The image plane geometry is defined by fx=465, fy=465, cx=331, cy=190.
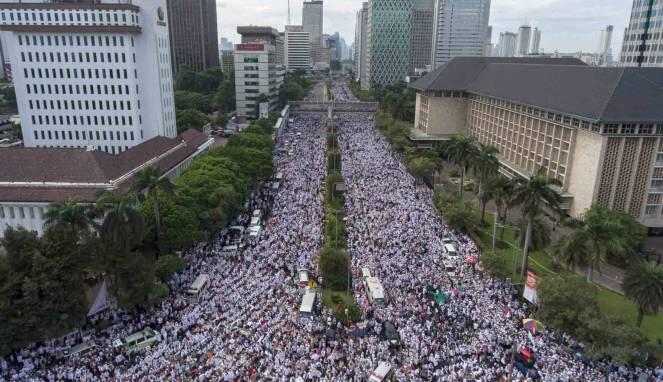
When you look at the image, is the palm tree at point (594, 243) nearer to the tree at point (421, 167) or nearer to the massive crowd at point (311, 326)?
the massive crowd at point (311, 326)

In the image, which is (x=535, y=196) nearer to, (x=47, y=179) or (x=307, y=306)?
(x=307, y=306)

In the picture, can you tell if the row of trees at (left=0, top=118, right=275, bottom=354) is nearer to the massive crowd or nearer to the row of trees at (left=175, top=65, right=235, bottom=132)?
the massive crowd

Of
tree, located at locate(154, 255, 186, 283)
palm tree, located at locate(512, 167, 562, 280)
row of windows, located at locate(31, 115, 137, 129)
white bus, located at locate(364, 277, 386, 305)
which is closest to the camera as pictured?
white bus, located at locate(364, 277, 386, 305)

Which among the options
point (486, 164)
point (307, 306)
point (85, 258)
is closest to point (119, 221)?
point (85, 258)

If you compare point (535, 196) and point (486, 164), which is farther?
point (486, 164)

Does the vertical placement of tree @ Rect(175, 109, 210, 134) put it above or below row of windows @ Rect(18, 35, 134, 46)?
below

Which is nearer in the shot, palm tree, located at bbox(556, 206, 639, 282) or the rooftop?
palm tree, located at bbox(556, 206, 639, 282)

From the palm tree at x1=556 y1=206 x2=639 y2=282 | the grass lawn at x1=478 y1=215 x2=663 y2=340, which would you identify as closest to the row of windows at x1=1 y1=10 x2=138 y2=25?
the grass lawn at x1=478 y1=215 x2=663 y2=340
